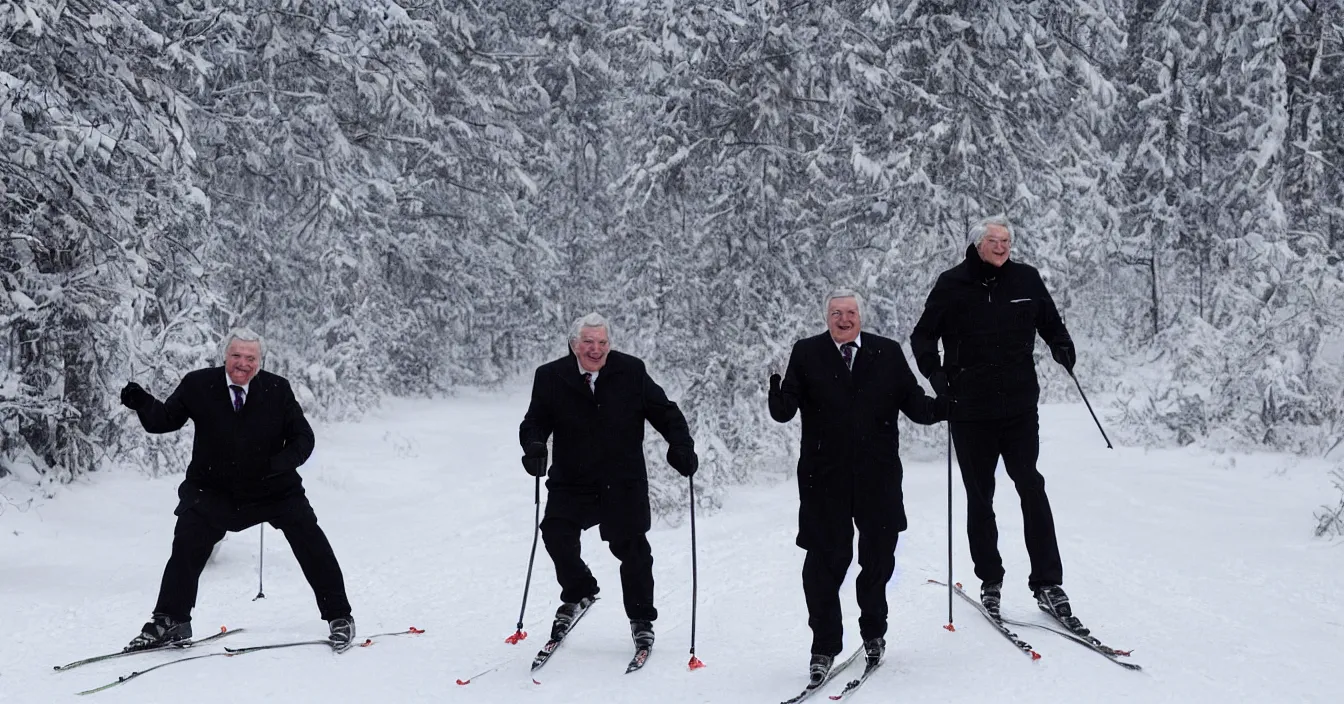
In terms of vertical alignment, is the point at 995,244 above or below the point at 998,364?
above

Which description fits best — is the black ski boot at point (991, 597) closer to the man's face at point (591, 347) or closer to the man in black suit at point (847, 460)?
the man in black suit at point (847, 460)

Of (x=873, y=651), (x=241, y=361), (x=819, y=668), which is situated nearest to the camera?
(x=819, y=668)

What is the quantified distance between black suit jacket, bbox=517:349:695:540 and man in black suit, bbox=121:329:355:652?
1.51 metres

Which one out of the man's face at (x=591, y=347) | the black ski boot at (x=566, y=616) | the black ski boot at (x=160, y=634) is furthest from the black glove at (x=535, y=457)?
the black ski boot at (x=160, y=634)

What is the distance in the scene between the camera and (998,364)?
6.00m

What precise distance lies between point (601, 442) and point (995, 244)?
2.53 metres

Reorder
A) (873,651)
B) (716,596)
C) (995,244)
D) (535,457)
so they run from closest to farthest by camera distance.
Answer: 1. (873,651)
2. (535,457)
3. (995,244)
4. (716,596)

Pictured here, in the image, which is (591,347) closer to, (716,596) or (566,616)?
(566,616)

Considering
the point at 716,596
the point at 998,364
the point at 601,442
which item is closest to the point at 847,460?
the point at 998,364

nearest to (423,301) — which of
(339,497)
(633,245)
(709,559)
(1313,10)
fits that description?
(633,245)

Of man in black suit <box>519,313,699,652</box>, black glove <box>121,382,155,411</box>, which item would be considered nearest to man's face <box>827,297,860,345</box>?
man in black suit <box>519,313,699,652</box>

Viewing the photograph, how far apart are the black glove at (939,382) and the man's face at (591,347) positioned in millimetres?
1848

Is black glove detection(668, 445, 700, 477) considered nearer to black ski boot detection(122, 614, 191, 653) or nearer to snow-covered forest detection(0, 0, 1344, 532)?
snow-covered forest detection(0, 0, 1344, 532)

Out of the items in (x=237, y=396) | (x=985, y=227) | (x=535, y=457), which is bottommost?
(x=535, y=457)
